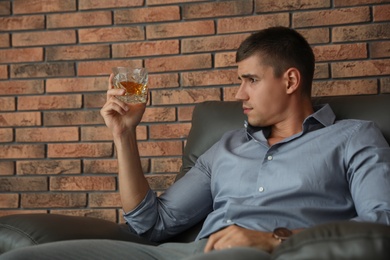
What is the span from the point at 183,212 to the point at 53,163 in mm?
1030

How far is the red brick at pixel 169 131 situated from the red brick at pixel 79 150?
21 centimetres

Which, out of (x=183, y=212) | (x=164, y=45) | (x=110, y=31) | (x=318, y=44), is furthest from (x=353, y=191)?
(x=110, y=31)

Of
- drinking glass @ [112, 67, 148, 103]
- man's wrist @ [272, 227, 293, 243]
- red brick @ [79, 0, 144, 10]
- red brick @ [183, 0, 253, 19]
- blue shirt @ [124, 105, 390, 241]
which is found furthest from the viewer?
red brick @ [79, 0, 144, 10]

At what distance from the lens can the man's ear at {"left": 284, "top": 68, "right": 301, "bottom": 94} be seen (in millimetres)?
2072

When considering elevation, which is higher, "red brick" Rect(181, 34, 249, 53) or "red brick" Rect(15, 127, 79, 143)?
"red brick" Rect(181, 34, 249, 53)

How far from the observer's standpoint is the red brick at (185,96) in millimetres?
2711

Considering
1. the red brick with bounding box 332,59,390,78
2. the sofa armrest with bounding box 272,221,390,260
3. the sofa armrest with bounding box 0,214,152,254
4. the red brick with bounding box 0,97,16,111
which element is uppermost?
the red brick with bounding box 332,59,390,78

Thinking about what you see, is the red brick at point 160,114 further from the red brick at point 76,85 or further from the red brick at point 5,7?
the red brick at point 5,7

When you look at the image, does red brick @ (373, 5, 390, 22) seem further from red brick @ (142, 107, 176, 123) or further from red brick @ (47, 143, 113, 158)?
red brick @ (47, 143, 113, 158)

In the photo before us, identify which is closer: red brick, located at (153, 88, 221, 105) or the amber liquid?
the amber liquid

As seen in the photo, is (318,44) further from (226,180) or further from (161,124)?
(226,180)

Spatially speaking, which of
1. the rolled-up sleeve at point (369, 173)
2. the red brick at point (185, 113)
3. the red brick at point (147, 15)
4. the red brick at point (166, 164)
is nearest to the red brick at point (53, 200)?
the red brick at point (166, 164)

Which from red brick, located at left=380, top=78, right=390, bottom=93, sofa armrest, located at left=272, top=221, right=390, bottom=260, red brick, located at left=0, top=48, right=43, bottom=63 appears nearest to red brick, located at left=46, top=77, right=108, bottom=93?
red brick, located at left=0, top=48, right=43, bottom=63

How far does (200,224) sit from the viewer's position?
2.09 m
